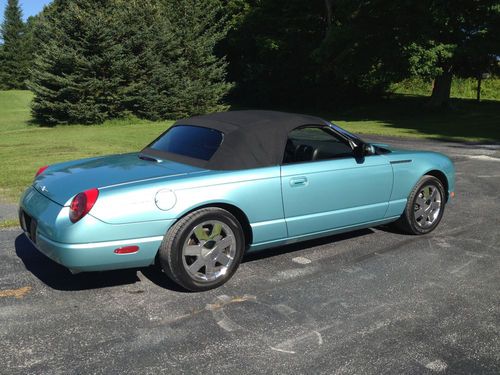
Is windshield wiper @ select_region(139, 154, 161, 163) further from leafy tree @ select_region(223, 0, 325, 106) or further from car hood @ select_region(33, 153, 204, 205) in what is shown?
leafy tree @ select_region(223, 0, 325, 106)

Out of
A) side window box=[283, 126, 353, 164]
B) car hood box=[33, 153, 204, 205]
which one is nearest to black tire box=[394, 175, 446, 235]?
side window box=[283, 126, 353, 164]

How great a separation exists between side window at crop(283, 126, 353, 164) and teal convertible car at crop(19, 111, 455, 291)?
1 centimetres

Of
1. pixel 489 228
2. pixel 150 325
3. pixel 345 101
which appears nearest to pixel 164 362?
pixel 150 325

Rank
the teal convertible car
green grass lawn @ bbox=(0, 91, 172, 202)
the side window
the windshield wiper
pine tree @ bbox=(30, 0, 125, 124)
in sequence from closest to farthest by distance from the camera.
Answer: the teal convertible car, the windshield wiper, the side window, green grass lawn @ bbox=(0, 91, 172, 202), pine tree @ bbox=(30, 0, 125, 124)

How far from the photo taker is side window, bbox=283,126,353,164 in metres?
4.89

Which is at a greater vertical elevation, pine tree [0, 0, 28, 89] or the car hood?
pine tree [0, 0, 28, 89]

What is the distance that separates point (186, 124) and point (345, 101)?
3461 centimetres

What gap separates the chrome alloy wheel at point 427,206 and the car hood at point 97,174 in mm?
2728

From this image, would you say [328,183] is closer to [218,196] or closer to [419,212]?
[218,196]

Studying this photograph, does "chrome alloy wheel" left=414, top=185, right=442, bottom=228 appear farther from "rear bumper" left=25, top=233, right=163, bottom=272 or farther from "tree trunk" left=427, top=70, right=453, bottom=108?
"tree trunk" left=427, top=70, right=453, bottom=108

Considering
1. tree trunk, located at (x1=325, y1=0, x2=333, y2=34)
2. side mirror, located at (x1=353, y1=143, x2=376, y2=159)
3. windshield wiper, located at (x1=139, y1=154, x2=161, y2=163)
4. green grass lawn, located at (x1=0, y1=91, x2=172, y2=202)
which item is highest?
tree trunk, located at (x1=325, y1=0, x2=333, y2=34)

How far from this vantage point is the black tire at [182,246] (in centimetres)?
399

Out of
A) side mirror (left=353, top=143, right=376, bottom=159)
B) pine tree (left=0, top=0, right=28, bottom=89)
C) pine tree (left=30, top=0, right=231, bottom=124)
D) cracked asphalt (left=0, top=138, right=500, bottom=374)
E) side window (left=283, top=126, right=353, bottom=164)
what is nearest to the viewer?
cracked asphalt (left=0, top=138, right=500, bottom=374)

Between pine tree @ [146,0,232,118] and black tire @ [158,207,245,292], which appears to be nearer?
black tire @ [158,207,245,292]
